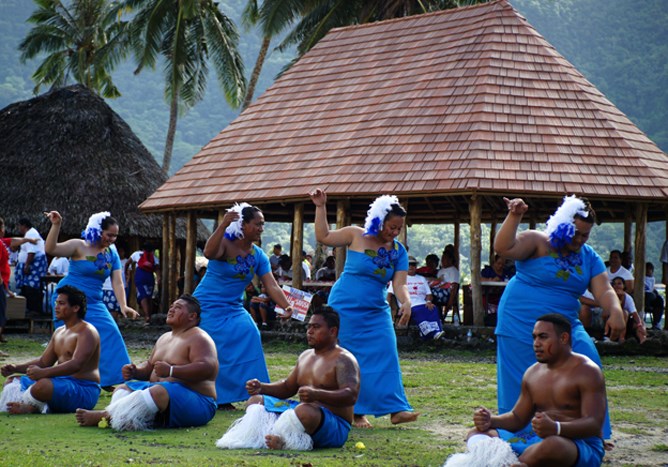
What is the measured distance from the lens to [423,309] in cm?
1589

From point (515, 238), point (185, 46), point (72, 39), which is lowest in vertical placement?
point (515, 238)

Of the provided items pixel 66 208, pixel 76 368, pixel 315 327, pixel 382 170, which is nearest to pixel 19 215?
pixel 66 208

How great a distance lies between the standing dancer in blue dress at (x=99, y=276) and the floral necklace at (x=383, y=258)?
263 cm

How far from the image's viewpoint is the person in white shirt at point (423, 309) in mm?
15648

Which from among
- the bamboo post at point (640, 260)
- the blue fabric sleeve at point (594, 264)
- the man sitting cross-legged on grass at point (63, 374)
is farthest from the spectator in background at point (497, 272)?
the blue fabric sleeve at point (594, 264)

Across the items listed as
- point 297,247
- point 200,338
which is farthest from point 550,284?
point 297,247

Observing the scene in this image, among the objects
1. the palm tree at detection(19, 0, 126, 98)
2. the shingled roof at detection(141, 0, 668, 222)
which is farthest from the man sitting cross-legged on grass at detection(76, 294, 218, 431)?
the palm tree at detection(19, 0, 126, 98)

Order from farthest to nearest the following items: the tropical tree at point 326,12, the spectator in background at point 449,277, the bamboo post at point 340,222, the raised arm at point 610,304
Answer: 1. the tropical tree at point 326,12
2. the bamboo post at point 340,222
3. the spectator in background at point 449,277
4. the raised arm at point 610,304

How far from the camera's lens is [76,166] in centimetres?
2573

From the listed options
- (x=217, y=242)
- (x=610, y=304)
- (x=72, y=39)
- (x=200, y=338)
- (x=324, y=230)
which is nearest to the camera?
(x=610, y=304)

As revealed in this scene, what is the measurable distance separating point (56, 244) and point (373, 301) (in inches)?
123

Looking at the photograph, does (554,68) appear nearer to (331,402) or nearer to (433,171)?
(433,171)

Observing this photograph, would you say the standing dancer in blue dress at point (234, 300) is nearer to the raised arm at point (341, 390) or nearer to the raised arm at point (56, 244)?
the raised arm at point (56, 244)

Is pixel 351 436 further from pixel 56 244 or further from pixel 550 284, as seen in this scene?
pixel 56 244
